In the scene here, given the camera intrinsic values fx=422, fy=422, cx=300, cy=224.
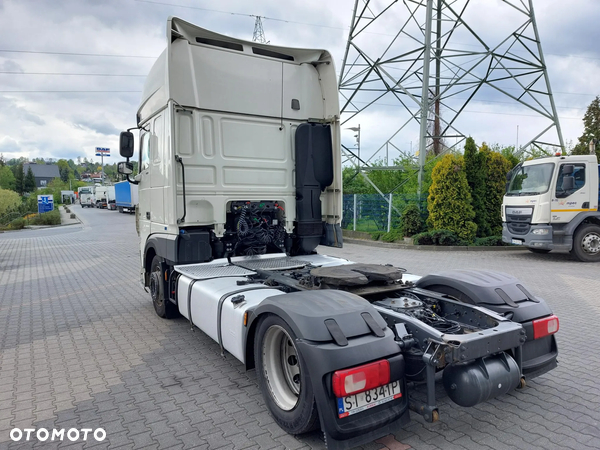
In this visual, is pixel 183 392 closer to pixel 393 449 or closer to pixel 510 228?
pixel 393 449

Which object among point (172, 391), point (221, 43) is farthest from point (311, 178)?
point (172, 391)

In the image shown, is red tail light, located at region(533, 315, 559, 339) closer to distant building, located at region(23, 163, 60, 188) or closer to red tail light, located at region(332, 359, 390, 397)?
red tail light, located at region(332, 359, 390, 397)

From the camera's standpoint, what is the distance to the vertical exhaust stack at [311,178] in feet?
20.1

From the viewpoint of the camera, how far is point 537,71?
639 inches

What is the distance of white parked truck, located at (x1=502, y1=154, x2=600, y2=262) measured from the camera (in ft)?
36.0

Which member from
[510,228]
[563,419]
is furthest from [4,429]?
[510,228]

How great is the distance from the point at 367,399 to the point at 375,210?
14551 millimetres

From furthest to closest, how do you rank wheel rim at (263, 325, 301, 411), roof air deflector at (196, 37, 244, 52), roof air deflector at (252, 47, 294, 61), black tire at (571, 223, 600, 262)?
black tire at (571, 223, 600, 262), roof air deflector at (252, 47, 294, 61), roof air deflector at (196, 37, 244, 52), wheel rim at (263, 325, 301, 411)

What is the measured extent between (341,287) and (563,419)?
1.98 m

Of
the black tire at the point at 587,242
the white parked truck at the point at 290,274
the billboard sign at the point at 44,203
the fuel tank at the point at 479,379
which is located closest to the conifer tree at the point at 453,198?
the black tire at the point at 587,242

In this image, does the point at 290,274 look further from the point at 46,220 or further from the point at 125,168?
the point at 46,220

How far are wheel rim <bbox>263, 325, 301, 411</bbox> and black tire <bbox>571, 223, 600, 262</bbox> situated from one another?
426 inches

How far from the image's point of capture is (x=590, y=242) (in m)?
11.2

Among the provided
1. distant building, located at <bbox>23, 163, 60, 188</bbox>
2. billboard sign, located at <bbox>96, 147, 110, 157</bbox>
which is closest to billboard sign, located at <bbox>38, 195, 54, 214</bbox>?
billboard sign, located at <bbox>96, 147, 110, 157</bbox>
